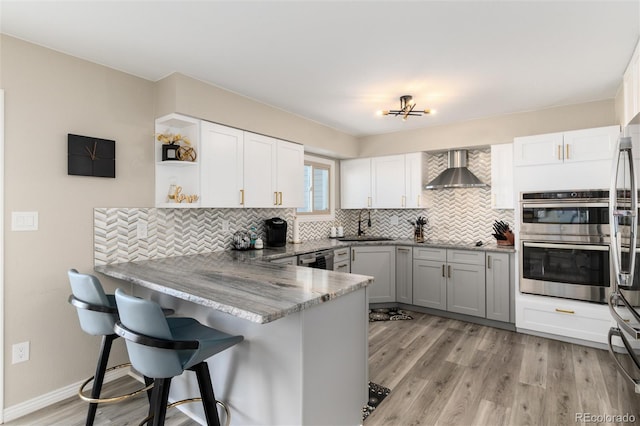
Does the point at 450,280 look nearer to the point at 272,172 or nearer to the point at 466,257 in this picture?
the point at 466,257

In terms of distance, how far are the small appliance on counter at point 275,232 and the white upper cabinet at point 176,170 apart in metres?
1.09

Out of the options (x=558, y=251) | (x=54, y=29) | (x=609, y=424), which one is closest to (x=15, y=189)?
(x=54, y=29)

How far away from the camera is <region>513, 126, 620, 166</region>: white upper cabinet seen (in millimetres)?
3092

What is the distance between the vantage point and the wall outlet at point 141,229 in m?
2.74

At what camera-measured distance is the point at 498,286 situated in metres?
3.67

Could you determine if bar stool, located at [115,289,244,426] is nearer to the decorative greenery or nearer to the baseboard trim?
the baseboard trim

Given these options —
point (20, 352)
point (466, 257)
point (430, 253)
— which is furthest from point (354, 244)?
point (20, 352)

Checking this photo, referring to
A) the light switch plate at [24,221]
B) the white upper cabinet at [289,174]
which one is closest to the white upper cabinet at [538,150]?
the white upper cabinet at [289,174]

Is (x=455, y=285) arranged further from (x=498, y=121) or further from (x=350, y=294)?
(x=350, y=294)

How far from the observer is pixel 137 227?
8.98 feet

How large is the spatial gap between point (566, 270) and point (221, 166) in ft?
11.3

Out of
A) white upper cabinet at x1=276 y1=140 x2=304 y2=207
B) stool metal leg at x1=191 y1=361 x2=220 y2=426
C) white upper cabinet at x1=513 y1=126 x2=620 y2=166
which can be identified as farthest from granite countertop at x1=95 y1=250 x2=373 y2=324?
white upper cabinet at x1=513 y1=126 x2=620 y2=166

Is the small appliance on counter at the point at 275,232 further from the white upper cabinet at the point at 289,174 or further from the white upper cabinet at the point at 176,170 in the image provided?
the white upper cabinet at the point at 176,170

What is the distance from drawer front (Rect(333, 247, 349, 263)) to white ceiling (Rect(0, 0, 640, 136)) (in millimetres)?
1838
